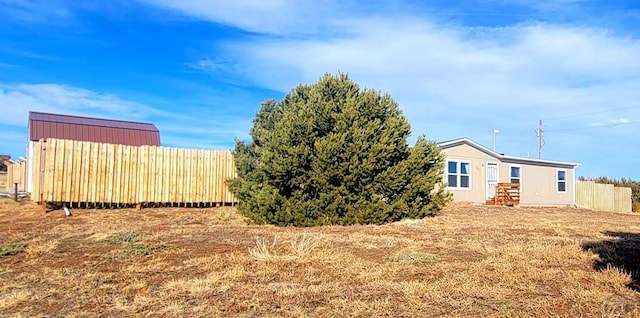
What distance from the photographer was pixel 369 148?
35.9 ft

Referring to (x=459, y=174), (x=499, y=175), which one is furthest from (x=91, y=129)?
(x=499, y=175)

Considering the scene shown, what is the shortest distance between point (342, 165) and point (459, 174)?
13082 millimetres

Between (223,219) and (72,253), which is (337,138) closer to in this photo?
(223,219)

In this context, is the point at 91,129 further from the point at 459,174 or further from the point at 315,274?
the point at 315,274

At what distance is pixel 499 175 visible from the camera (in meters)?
23.5

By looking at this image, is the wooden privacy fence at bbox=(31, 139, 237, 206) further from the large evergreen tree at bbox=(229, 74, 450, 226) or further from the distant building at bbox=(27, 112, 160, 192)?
the distant building at bbox=(27, 112, 160, 192)

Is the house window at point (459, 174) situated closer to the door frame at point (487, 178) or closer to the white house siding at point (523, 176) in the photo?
the white house siding at point (523, 176)

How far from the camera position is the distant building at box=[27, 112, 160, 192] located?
2422 cm

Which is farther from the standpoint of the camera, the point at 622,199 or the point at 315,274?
the point at 622,199

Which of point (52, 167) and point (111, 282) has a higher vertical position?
point (52, 167)

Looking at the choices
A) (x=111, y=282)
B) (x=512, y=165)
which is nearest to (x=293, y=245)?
(x=111, y=282)

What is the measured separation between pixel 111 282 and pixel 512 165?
22662 millimetres

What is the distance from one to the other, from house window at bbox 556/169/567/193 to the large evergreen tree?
17.5 m

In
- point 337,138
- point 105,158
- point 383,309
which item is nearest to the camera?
point 383,309
